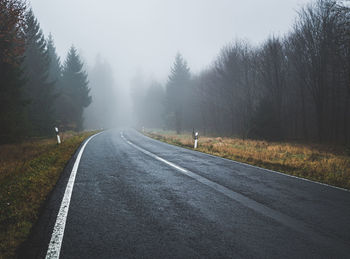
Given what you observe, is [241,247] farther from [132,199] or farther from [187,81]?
[187,81]

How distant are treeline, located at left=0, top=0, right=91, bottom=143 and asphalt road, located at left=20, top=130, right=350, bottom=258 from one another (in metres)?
8.86

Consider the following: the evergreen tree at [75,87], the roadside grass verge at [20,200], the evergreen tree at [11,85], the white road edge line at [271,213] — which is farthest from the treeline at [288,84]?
the evergreen tree at [11,85]

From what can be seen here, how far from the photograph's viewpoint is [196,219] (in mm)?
2971

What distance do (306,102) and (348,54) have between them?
9413 mm

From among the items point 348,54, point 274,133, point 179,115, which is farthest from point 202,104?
point 348,54

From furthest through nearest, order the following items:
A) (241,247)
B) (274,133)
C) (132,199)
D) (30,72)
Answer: (30,72) < (274,133) < (132,199) < (241,247)

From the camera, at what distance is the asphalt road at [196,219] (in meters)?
2.22

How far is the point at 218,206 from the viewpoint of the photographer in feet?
11.4

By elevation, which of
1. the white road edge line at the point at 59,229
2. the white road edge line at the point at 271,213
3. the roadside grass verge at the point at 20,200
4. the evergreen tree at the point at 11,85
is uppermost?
the evergreen tree at the point at 11,85

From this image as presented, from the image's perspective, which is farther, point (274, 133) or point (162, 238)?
point (274, 133)

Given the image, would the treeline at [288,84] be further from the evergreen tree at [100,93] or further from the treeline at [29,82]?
the evergreen tree at [100,93]

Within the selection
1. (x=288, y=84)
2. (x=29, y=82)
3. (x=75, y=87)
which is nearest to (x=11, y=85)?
(x=29, y=82)

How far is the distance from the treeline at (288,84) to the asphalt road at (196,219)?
13232 mm

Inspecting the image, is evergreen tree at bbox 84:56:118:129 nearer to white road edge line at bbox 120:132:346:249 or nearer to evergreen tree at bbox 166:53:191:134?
evergreen tree at bbox 166:53:191:134
